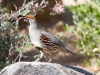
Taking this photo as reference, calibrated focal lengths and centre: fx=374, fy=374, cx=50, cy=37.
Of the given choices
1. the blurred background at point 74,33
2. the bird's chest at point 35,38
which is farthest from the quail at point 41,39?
the blurred background at point 74,33

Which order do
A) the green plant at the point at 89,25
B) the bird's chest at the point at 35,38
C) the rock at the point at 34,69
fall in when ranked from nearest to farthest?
the rock at the point at 34,69, the bird's chest at the point at 35,38, the green plant at the point at 89,25

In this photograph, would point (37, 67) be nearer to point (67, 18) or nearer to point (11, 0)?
point (11, 0)

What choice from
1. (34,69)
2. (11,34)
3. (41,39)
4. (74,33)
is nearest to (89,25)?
(74,33)

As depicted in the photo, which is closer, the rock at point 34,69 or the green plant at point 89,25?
the rock at point 34,69

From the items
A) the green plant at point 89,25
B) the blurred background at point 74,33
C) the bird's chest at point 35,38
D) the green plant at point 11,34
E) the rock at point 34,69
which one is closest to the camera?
the rock at point 34,69

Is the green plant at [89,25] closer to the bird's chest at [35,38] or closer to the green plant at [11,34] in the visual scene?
the green plant at [11,34]

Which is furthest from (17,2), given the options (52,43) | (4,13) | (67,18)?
(52,43)

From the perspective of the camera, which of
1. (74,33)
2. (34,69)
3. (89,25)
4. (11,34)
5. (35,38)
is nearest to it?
(34,69)

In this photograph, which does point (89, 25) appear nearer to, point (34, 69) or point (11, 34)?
point (11, 34)

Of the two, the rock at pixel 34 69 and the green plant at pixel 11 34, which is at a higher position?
the green plant at pixel 11 34

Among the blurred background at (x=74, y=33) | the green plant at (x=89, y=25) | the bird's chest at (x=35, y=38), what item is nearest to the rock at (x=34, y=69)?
the bird's chest at (x=35, y=38)

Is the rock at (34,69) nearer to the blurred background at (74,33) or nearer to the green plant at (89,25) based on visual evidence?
Result: the blurred background at (74,33)

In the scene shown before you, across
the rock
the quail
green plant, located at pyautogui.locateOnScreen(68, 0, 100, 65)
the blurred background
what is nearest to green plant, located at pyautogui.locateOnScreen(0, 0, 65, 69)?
the blurred background

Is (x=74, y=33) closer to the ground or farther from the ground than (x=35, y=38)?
closer to the ground
